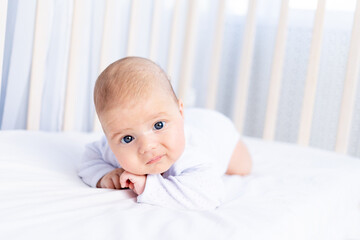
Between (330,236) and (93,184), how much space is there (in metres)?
0.55

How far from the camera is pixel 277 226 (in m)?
0.78

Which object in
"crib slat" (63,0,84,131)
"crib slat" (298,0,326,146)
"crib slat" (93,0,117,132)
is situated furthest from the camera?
"crib slat" (298,0,326,146)

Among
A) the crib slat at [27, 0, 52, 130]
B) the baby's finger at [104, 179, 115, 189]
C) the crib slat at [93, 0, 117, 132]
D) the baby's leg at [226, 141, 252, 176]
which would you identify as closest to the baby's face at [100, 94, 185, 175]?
the baby's finger at [104, 179, 115, 189]

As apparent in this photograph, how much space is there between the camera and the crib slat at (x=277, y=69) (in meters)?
1.67

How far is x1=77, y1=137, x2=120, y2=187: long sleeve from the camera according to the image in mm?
1000

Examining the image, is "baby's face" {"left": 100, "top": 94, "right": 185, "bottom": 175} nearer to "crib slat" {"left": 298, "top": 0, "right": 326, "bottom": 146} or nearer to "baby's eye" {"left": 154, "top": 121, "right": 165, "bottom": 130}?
"baby's eye" {"left": 154, "top": 121, "right": 165, "bottom": 130}

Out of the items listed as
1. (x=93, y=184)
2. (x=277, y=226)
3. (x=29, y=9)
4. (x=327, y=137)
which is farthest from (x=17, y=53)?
(x=327, y=137)

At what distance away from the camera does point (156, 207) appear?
83cm

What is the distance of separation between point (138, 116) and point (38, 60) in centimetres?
59

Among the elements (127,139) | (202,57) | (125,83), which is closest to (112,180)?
(127,139)

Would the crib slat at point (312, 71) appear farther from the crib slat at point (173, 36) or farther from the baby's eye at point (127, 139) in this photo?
the baby's eye at point (127, 139)

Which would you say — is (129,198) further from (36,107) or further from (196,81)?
(196,81)

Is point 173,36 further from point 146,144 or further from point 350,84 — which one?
point 146,144

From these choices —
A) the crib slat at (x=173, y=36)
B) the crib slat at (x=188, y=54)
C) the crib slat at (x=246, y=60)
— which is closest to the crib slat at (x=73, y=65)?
the crib slat at (x=173, y=36)
